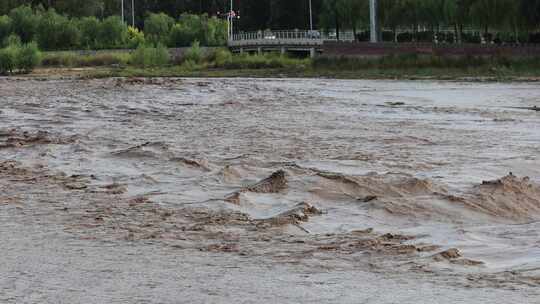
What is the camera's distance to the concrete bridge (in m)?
97.2

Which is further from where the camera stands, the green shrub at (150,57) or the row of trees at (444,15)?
the green shrub at (150,57)

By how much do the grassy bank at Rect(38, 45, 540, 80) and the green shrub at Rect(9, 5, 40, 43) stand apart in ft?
55.9

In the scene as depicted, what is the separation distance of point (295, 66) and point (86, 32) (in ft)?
129

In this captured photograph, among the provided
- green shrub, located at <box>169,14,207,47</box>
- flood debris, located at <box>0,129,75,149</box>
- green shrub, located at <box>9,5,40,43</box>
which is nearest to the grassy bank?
green shrub, located at <box>9,5,40,43</box>

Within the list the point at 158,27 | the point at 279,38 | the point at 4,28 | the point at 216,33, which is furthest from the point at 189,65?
the point at 158,27

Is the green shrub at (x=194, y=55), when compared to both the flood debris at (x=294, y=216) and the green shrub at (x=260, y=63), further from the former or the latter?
the flood debris at (x=294, y=216)

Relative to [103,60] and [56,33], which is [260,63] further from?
[56,33]

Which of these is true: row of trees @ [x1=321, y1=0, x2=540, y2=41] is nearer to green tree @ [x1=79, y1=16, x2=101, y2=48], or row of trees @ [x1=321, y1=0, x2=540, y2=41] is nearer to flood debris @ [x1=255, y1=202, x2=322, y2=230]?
green tree @ [x1=79, y1=16, x2=101, y2=48]

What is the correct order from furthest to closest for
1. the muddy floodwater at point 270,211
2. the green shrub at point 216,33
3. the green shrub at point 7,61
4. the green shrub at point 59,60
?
the green shrub at point 216,33 < the green shrub at point 59,60 < the green shrub at point 7,61 < the muddy floodwater at point 270,211

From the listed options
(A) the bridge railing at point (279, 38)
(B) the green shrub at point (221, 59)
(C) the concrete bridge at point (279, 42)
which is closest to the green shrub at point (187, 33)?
(A) the bridge railing at point (279, 38)

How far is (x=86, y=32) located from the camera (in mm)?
111688

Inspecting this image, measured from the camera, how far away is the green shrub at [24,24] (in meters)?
111

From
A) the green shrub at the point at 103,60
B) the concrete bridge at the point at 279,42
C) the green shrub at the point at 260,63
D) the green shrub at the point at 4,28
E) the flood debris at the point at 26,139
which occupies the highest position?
the green shrub at the point at 4,28

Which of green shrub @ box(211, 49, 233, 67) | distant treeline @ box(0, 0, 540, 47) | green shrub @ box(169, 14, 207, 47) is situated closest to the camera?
Result: distant treeline @ box(0, 0, 540, 47)
